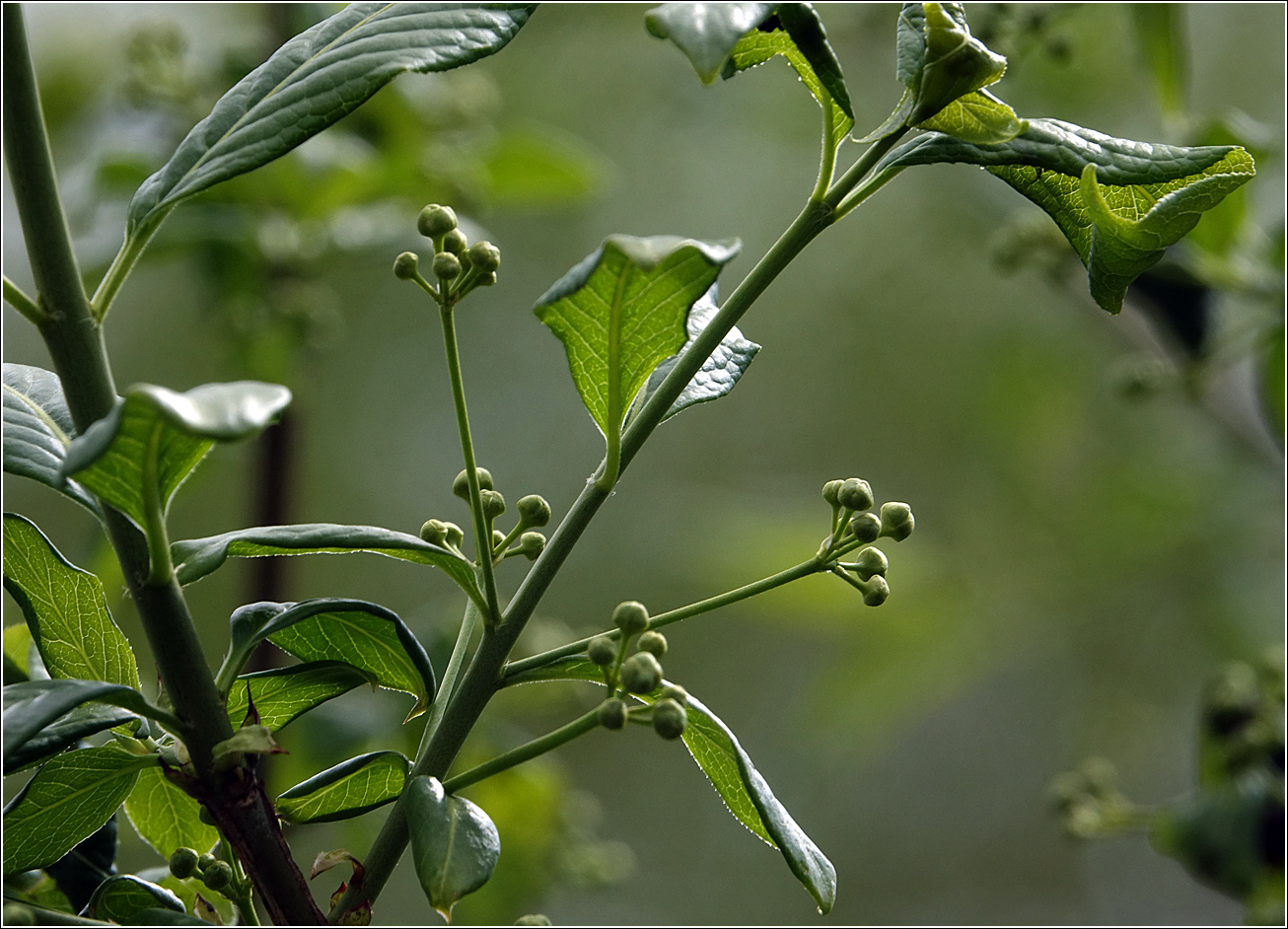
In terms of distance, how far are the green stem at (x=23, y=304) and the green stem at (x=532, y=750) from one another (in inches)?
9.7

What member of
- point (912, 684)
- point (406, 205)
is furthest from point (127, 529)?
point (912, 684)

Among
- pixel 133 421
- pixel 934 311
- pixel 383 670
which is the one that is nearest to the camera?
pixel 133 421

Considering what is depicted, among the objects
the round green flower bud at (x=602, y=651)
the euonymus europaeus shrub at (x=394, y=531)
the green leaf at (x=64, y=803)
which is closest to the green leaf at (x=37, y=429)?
the euonymus europaeus shrub at (x=394, y=531)

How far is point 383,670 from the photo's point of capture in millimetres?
545

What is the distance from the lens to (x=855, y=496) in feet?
1.80

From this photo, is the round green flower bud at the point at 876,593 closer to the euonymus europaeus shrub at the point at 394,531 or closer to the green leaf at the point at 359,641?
the euonymus europaeus shrub at the point at 394,531

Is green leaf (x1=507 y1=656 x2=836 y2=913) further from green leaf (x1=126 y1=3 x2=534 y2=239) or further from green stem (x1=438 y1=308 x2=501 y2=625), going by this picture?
green leaf (x1=126 y1=3 x2=534 y2=239)

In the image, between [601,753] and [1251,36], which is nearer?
[1251,36]

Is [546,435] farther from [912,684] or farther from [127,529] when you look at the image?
[127,529]

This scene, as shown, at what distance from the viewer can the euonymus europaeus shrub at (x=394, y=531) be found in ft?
1.52

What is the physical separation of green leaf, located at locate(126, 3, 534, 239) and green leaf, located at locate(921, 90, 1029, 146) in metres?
0.18

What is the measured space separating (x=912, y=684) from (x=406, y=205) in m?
1.43

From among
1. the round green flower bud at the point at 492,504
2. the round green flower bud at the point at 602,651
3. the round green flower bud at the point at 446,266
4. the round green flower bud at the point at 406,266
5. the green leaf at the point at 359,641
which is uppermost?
the round green flower bud at the point at 446,266

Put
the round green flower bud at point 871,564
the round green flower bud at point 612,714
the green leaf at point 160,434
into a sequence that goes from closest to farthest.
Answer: the green leaf at point 160,434 < the round green flower bud at point 612,714 < the round green flower bud at point 871,564
